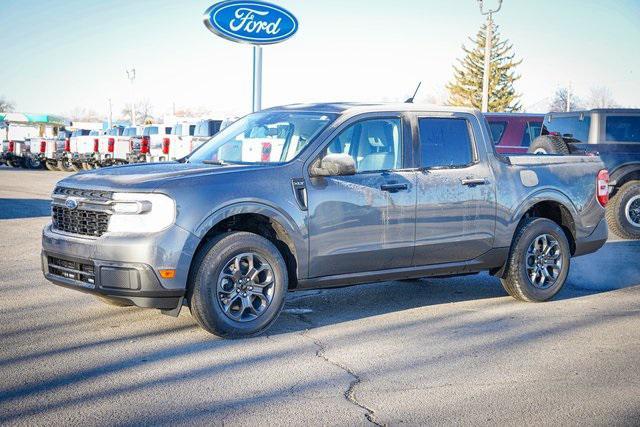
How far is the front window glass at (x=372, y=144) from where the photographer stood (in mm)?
6484

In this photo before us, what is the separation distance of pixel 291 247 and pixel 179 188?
1014mm

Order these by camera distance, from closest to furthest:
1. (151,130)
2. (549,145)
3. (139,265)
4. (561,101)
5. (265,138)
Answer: (139,265)
(265,138)
(549,145)
(151,130)
(561,101)

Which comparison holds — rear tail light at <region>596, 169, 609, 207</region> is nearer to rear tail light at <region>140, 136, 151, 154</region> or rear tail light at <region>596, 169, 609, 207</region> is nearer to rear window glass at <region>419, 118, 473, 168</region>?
rear window glass at <region>419, 118, 473, 168</region>

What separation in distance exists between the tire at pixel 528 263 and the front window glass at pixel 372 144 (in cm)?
156

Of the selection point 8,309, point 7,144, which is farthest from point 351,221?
point 7,144

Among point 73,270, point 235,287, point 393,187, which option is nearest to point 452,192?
point 393,187

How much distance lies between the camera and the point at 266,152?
6.48 m

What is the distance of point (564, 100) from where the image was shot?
111m

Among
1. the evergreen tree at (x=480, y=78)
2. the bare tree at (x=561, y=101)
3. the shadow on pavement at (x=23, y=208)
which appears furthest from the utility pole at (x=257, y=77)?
the bare tree at (x=561, y=101)

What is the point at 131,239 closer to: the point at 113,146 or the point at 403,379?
the point at 403,379

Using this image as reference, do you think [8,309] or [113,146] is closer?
[8,309]

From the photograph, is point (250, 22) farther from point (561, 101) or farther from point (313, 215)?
point (561, 101)

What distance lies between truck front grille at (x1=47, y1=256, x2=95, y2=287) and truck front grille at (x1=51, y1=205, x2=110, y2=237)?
0.23 metres

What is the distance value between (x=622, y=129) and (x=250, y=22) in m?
7.65
